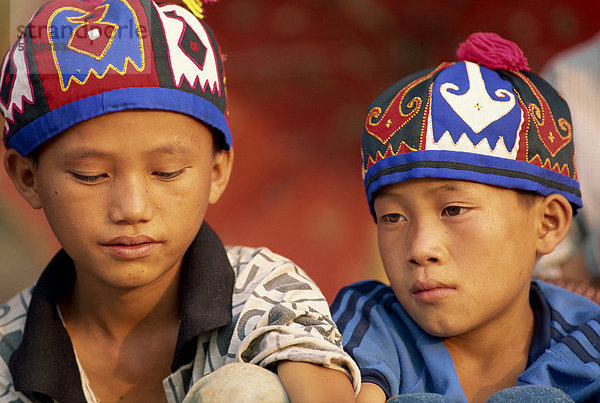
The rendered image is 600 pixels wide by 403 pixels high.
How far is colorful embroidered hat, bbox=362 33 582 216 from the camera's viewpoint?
227 cm

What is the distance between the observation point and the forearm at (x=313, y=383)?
1929mm

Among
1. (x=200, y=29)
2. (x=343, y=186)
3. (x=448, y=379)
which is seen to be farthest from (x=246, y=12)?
(x=448, y=379)

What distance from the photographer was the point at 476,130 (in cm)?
228

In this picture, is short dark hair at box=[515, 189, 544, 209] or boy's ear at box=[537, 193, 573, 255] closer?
short dark hair at box=[515, 189, 544, 209]

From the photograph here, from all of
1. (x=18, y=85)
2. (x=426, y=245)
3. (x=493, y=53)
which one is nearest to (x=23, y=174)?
(x=18, y=85)

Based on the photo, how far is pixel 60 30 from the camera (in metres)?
2.29

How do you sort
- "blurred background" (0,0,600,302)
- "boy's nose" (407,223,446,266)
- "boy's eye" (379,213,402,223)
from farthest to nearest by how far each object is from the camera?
"blurred background" (0,0,600,302) < "boy's eye" (379,213,402,223) < "boy's nose" (407,223,446,266)

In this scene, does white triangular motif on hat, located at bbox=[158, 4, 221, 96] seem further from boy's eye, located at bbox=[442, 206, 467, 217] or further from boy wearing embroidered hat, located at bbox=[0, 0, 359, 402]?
boy's eye, located at bbox=[442, 206, 467, 217]

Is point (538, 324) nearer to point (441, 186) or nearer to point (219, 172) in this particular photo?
point (441, 186)

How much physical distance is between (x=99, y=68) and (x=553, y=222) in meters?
1.49

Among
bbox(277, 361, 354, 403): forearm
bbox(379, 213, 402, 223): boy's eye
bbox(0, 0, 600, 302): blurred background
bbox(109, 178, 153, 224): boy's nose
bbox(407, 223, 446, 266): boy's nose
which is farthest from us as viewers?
bbox(0, 0, 600, 302): blurred background

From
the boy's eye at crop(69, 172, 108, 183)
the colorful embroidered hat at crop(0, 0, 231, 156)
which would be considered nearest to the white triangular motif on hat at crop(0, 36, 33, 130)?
the colorful embroidered hat at crop(0, 0, 231, 156)

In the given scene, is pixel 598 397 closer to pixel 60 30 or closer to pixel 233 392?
pixel 233 392

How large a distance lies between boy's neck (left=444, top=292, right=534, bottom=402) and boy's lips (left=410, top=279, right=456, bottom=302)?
227 mm
